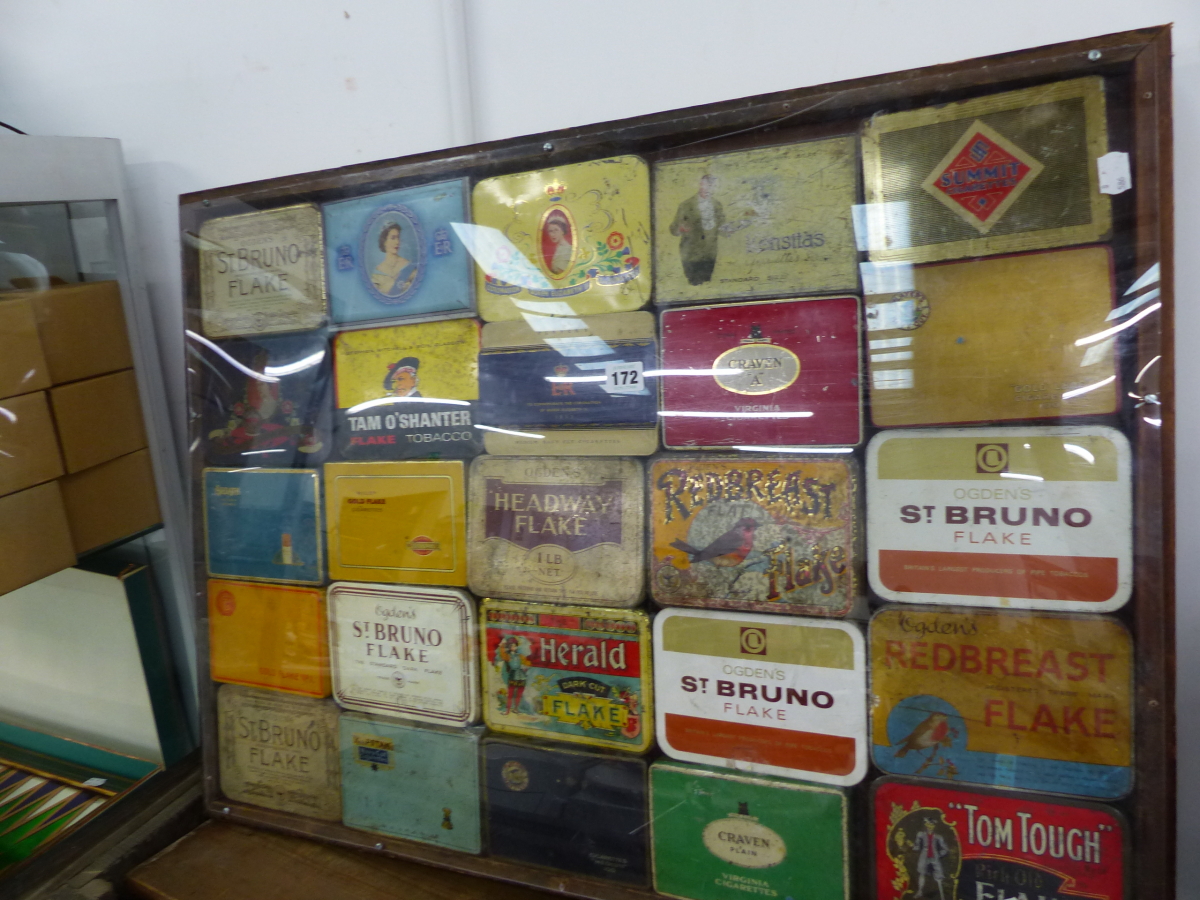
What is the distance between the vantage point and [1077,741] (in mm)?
697

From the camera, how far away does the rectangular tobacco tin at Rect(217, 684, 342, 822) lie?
38.6 inches

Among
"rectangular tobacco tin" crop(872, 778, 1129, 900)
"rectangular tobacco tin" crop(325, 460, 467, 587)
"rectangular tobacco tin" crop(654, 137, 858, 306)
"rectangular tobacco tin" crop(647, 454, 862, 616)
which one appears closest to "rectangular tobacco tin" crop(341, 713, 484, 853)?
"rectangular tobacco tin" crop(325, 460, 467, 587)

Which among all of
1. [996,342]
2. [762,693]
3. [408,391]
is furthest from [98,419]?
[996,342]

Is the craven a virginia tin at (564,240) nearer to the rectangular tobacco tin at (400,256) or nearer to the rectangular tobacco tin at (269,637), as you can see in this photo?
the rectangular tobacco tin at (400,256)

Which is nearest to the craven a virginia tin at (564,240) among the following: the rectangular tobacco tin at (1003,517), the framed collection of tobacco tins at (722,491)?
the framed collection of tobacco tins at (722,491)

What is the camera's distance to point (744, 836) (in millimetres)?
794

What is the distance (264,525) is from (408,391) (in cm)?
28

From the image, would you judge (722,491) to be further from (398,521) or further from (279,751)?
(279,751)

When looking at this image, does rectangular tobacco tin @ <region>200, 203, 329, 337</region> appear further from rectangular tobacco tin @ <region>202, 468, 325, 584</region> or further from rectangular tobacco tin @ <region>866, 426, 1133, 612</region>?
rectangular tobacco tin @ <region>866, 426, 1133, 612</region>

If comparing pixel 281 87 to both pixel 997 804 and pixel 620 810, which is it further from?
pixel 997 804

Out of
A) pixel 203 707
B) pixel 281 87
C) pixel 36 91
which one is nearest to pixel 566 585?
pixel 203 707

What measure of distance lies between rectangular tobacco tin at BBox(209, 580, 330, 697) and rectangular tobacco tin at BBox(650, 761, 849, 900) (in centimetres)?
47

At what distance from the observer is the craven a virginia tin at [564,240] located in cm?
81

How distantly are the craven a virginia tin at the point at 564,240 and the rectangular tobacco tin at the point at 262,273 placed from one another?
9.1 inches
